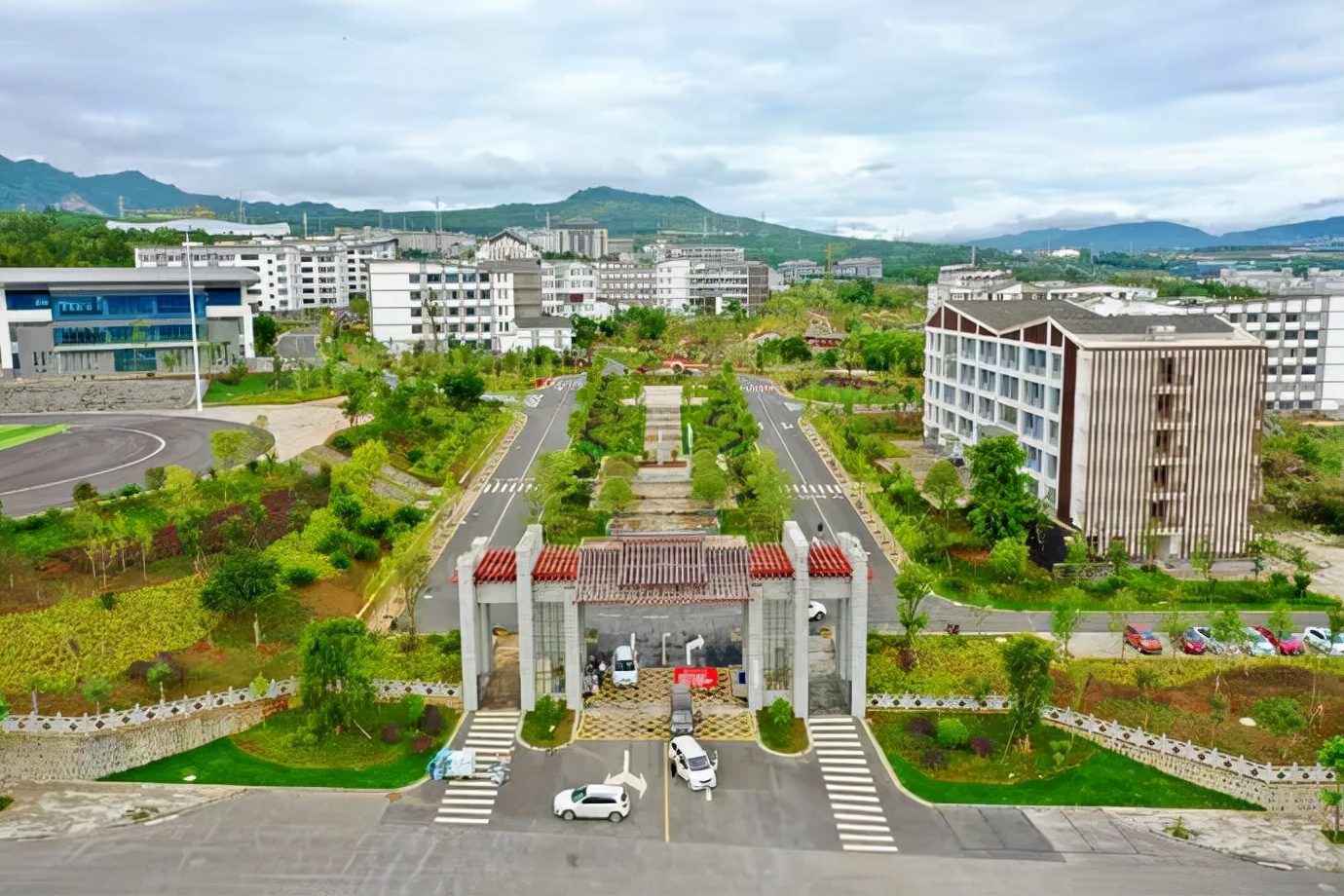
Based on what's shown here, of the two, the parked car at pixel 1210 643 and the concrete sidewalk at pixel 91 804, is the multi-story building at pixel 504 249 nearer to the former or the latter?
the parked car at pixel 1210 643

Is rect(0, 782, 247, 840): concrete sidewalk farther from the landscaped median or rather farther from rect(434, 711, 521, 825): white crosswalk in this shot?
the landscaped median

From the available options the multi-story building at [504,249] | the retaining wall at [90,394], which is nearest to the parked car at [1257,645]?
the retaining wall at [90,394]

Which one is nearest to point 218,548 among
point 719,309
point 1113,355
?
point 1113,355

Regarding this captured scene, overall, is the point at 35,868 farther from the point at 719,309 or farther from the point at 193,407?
the point at 719,309

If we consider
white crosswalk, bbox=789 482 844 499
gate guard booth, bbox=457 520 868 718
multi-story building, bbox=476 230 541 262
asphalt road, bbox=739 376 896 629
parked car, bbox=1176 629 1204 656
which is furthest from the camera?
multi-story building, bbox=476 230 541 262

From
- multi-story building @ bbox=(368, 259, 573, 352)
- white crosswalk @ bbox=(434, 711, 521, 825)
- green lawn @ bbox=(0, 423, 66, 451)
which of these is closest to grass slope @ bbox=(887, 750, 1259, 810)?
white crosswalk @ bbox=(434, 711, 521, 825)

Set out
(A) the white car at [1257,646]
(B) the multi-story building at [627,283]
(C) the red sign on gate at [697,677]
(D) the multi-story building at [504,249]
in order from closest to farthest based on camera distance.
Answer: (C) the red sign on gate at [697,677], (A) the white car at [1257,646], (D) the multi-story building at [504,249], (B) the multi-story building at [627,283]
